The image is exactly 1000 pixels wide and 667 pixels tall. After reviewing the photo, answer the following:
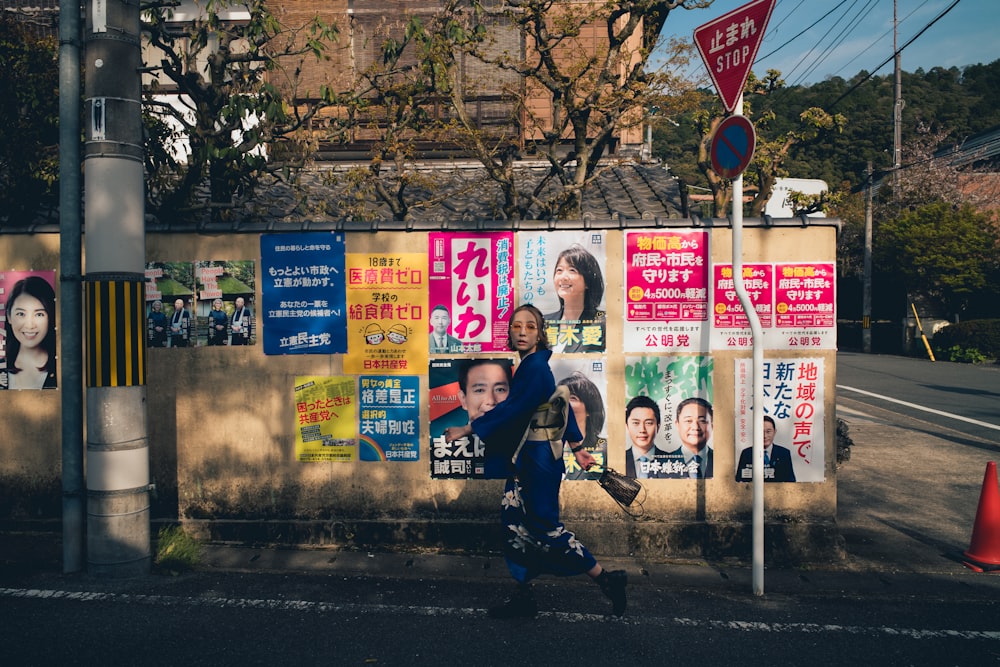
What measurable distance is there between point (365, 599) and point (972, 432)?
1191 cm

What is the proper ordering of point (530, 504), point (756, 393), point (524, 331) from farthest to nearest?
point (756, 393) < point (524, 331) < point (530, 504)

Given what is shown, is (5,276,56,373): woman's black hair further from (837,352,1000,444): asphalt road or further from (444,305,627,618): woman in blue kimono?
(837,352,1000,444): asphalt road

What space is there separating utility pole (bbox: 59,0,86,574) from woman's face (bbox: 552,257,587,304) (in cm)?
390

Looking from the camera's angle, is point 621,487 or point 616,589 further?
point 621,487

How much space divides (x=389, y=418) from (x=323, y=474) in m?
0.78

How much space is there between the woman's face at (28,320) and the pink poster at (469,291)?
11.7ft

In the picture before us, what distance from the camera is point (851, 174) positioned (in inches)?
1527

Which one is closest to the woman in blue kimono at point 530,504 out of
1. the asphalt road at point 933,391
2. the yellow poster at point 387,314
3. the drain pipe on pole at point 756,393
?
the drain pipe on pole at point 756,393

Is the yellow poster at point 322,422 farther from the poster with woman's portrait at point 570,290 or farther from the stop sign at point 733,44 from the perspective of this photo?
the stop sign at point 733,44

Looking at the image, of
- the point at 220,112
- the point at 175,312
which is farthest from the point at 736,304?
the point at 220,112

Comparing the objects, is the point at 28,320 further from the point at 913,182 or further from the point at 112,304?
the point at 913,182

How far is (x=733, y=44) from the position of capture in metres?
5.27

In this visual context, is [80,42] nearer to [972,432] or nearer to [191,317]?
[191,317]

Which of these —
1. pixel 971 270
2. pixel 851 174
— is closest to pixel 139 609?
pixel 971 270
